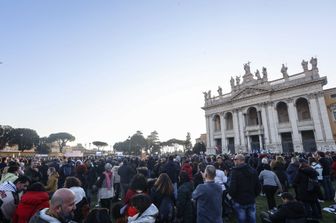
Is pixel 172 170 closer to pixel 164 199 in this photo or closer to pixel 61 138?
pixel 164 199

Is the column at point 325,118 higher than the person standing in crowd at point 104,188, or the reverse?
the column at point 325,118

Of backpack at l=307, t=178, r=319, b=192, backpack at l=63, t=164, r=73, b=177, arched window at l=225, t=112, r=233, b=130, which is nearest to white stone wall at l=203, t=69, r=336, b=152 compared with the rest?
arched window at l=225, t=112, r=233, b=130

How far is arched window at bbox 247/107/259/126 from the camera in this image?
40.4m

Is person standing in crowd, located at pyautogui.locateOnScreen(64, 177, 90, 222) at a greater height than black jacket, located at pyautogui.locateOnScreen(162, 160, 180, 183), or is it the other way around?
black jacket, located at pyautogui.locateOnScreen(162, 160, 180, 183)

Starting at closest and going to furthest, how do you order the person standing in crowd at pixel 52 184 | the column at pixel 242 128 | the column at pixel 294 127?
1. the person standing in crowd at pixel 52 184
2. the column at pixel 294 127
3. the column at pixel 242 128

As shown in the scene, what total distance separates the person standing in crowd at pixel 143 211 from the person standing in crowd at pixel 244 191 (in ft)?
8.69

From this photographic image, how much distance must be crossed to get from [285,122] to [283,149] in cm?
446

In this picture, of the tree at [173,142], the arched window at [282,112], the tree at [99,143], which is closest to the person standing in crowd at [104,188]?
the arched window at [282,112]

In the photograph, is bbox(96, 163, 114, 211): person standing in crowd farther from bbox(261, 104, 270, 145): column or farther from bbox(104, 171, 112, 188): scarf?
bbox(261, 104, 270, 145): column

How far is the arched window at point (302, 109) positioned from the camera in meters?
34.8

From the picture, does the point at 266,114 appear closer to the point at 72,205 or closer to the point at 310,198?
the point at 310,198

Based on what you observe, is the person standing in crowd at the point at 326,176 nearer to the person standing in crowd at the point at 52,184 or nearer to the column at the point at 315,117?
the person standing in crowd at the point at 52,184

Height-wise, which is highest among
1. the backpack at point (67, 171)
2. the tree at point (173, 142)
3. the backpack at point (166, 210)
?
the tree at point (173, 142)

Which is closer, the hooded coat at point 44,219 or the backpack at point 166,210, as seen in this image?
the hooded coat at point 44,219
